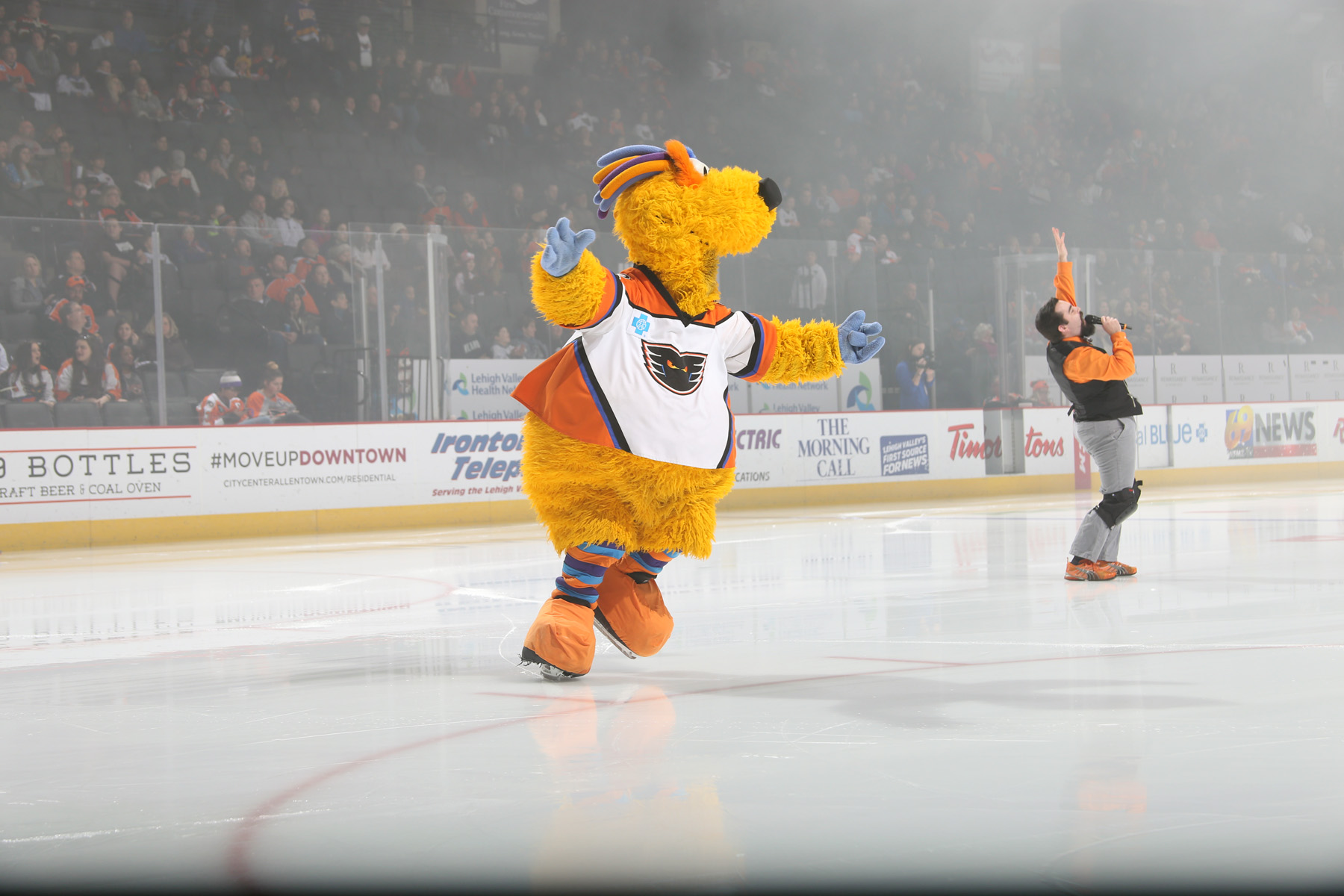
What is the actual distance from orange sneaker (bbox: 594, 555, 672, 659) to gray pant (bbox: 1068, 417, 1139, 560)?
102 inches

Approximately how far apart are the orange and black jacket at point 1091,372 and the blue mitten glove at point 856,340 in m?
1.73

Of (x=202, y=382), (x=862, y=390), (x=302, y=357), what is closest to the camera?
(x=202, y=382)

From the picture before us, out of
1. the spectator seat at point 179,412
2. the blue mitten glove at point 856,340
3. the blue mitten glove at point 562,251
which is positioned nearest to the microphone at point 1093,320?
the blue mitten glove at point 856,340

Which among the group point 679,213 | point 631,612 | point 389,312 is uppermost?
point 389,312

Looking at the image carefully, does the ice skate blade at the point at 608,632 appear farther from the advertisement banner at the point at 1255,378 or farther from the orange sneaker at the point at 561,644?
the advertisement banner at the point at 1255,378

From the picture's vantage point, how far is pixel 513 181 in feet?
48.9

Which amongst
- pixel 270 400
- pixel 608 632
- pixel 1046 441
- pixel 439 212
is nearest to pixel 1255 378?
pixel 1046 441

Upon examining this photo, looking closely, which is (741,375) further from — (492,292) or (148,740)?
(492,292)

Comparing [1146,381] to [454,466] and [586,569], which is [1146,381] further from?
[586,569]

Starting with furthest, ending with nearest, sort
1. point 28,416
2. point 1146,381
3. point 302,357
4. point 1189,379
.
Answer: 1. point 1189,379
2. point 1146,381
3. point 302,357
4. point 28,416

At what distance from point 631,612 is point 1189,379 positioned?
1209 cm

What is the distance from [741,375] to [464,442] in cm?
697

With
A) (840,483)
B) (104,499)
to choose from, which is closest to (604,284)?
(104,499)

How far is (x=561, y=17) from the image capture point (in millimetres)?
17000
